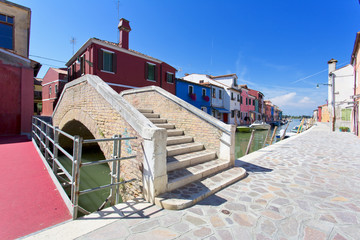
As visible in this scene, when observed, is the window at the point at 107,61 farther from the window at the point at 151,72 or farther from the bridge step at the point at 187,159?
the bridge step at the point at 187,159

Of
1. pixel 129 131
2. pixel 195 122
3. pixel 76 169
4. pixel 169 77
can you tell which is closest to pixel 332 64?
pixel 169 77

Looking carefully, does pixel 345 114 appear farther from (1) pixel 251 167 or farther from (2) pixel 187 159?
(2) pixel 187 159

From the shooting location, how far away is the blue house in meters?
18.9

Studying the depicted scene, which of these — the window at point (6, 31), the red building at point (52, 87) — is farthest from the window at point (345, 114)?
the window at point (6, 31)

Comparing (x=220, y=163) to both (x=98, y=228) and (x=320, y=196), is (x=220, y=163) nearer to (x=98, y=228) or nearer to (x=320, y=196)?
(x=320, y=196)

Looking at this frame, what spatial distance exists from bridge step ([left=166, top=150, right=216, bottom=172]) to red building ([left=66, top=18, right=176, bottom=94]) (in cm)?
1013

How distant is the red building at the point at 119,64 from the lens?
1186 centimetres

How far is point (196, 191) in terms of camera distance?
3234 mm

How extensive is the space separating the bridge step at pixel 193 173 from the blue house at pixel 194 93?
1466 centimetres

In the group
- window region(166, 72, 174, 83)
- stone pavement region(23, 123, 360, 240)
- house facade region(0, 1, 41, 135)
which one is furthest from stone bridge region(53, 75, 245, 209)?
window region(166, 72, 174, 83)

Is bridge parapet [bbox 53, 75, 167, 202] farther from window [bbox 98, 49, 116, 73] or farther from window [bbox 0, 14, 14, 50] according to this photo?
window [bbox 0, 14, 14, 50]

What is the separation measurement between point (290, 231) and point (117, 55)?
45.2 feet

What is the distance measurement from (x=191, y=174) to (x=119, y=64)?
1181cm

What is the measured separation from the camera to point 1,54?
8.75 meters
